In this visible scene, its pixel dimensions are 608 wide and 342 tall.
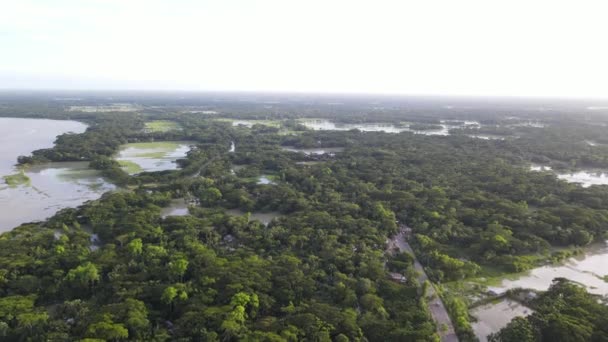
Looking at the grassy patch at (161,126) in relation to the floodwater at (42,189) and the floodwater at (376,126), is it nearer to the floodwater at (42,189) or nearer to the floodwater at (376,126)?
the floodwater at (42,189)

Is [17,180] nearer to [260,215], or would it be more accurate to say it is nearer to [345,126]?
[260,215]

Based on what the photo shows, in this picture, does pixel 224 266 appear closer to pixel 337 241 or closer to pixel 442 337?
pixel 337 241

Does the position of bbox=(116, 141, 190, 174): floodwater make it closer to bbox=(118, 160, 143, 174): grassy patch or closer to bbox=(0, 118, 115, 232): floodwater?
bbox=(118, 160, 143, 174): grassy patch

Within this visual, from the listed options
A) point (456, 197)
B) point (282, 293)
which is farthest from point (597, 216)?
point (282, 293)

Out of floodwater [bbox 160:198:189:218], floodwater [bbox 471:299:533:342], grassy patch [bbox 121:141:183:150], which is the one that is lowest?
floodwater [bbox 471:299:533:342]

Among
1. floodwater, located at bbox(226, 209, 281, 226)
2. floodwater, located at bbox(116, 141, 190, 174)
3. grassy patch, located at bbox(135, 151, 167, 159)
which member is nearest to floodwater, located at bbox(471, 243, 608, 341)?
floodwater, located at bbox(226, 209, 281, 226)

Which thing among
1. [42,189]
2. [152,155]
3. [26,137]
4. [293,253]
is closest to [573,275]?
[293,253]

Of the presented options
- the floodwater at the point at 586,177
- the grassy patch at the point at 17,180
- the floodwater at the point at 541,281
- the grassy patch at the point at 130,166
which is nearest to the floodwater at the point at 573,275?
the floodwater at the point at 541,281
